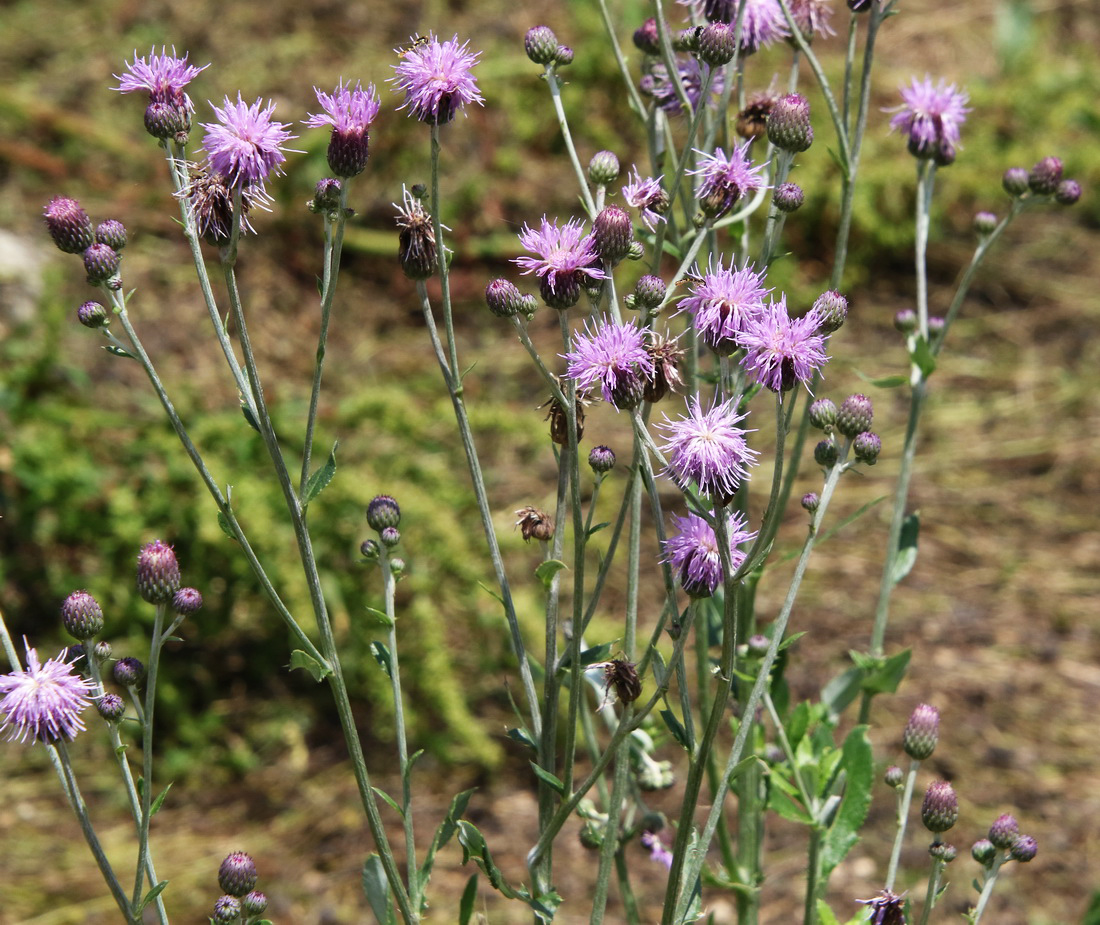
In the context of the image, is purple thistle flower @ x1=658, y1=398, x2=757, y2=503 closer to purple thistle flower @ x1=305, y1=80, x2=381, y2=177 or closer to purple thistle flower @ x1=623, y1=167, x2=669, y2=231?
purple thistle flower @ x1=623, y1=167, x2=669, y2=231

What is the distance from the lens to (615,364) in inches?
57.7

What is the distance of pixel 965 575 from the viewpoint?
14.7 ft

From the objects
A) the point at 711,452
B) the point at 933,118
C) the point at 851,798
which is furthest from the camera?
the point at 933,118

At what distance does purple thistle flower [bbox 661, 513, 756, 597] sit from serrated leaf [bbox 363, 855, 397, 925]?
673 millimetres

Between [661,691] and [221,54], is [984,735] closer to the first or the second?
[661,691]

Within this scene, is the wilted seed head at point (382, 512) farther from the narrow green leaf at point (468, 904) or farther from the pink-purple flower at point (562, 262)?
the narrow green leaf at point (468, 904)

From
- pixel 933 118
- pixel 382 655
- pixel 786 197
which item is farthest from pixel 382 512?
pixel 933 118

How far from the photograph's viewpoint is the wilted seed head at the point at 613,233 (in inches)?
60.6

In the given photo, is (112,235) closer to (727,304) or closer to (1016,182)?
(727,304)

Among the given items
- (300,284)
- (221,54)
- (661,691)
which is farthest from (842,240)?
(221,54)

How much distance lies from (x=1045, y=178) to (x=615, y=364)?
1.34 metres

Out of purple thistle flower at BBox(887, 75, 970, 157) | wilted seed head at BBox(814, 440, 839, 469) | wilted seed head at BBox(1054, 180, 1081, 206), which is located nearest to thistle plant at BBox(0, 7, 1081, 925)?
wilted seed head at BBox(814, 440, 839, 469)

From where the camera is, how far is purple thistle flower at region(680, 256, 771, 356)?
1488 millimetres

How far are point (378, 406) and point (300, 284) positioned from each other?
1.76 m
